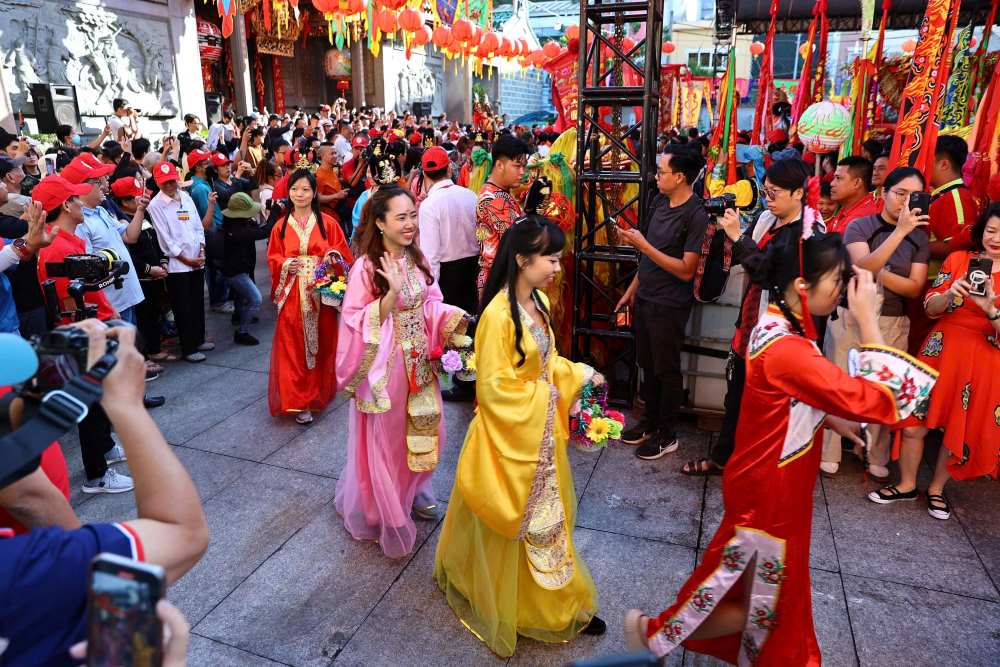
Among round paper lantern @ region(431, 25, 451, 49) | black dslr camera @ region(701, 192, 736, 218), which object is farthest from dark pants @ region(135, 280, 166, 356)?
round paper lantern @ region(431, 25, 451, 49)

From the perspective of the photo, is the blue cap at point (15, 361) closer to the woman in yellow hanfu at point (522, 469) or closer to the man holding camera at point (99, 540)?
the man holding camera at point (99, 540)

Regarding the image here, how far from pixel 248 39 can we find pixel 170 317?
16.3 m

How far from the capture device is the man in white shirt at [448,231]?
16.2 ft

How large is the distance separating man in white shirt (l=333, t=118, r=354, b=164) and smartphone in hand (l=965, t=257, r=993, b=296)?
8.32 meters

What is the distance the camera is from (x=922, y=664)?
246cm

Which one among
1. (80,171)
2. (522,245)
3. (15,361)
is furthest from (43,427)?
(80,171)

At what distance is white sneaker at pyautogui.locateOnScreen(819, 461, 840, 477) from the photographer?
3844 mm

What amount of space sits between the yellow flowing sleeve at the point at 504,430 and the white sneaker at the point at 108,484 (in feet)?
7.73

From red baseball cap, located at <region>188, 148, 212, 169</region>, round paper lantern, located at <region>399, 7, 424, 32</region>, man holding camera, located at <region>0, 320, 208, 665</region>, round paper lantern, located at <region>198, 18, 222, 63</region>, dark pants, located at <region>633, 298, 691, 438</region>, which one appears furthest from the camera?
round paper lantern, located at <region>198, 18, 222, 63</region>

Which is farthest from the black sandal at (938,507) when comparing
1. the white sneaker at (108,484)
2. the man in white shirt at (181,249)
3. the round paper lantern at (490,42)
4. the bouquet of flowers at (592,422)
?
the round paper lantern at (490,42)

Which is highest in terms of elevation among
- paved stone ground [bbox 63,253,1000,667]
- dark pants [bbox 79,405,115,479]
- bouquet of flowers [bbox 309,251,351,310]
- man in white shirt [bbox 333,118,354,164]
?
man in white shirt [bbox 333,118,354,164]

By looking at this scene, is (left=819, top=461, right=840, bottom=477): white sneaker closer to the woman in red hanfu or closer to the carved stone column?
the woman in red hanfu

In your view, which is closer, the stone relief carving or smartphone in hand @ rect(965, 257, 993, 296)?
smartphone in hand @ rect(965, 257, 993, 296)

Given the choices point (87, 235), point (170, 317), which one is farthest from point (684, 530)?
point (170, 317)
